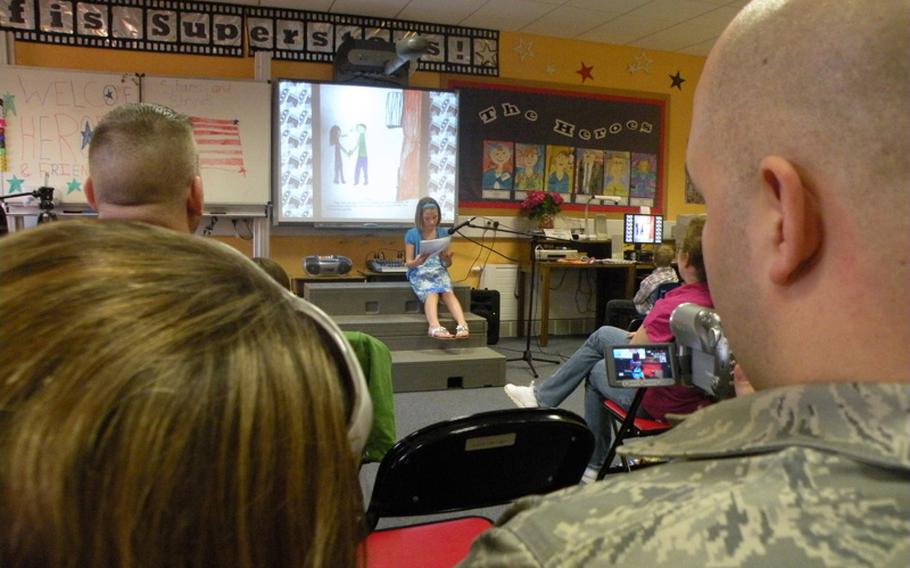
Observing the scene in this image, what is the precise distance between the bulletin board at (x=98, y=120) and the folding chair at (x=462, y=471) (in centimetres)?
364

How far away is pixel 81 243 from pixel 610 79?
6178mm

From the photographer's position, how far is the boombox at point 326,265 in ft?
16.0

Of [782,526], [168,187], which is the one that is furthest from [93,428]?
[168,187]

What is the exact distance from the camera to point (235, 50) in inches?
194

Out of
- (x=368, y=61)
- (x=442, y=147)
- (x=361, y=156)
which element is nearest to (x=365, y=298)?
(x=361, y=156)

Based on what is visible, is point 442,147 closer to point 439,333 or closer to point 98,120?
point 439,333

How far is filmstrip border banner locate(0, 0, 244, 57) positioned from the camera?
4500mm

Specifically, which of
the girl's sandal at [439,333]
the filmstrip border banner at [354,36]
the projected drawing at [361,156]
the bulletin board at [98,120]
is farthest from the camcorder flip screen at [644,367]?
the filmstrip border banner at [354,36]

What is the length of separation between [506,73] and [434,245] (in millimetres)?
2278

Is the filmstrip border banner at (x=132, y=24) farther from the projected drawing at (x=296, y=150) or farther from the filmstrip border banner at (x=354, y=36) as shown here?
the projected drawing at (x=296, y=150)

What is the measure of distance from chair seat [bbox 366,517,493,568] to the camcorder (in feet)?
1.58

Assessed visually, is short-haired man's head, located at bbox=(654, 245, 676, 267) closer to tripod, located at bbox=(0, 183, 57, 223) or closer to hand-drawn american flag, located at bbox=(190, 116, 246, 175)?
hand-drawn american flag, located at bbox=(190, 116, 246, 175)

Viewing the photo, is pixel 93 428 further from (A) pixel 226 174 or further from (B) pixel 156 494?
(A) pixel 226 174

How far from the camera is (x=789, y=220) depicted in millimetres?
415
